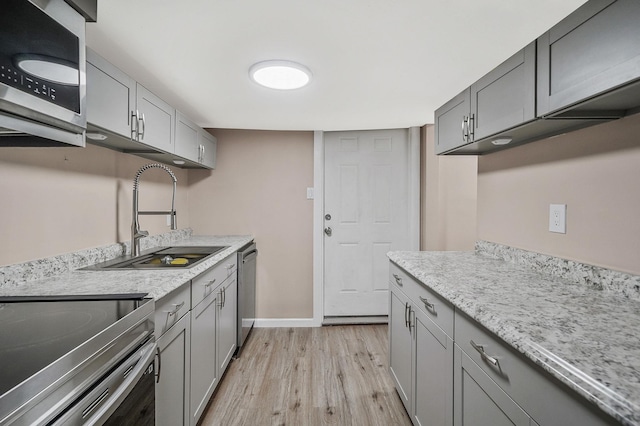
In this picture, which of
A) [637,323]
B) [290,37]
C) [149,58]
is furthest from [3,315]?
[637,323]

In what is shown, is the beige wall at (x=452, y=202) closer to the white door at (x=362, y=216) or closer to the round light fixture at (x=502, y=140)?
the white door at (x=362, y=216)

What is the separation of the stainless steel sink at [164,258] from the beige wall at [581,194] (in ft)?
5.98

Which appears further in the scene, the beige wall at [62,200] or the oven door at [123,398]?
the beige wall at [62,200]

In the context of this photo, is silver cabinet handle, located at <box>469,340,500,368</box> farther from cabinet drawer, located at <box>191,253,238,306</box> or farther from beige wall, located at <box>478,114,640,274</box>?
cabinet drawer, located at <box>191,253,238,306</box>

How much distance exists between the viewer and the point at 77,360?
71 cm

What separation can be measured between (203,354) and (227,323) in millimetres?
498

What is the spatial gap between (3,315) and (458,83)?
94.2 inches

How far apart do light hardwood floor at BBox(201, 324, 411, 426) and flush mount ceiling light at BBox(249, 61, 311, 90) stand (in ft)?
6.70

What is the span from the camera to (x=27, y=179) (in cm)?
136

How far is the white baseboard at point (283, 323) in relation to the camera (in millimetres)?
3270

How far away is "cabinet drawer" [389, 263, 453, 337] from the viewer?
122 cm

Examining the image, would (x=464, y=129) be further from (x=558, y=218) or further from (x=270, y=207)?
(x=270, y=207)

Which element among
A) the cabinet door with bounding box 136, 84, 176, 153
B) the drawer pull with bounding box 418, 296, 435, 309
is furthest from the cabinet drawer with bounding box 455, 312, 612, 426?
the cabinet door with bounding box 136, 84, 176, 153

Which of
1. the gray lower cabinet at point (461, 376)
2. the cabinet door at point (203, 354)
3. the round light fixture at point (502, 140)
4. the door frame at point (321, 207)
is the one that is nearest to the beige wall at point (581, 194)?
the round light fixture at point (502, 140)
